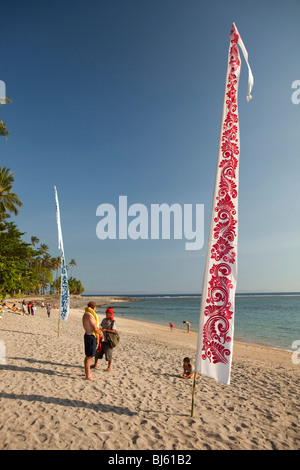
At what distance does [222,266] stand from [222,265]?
0.02 metres

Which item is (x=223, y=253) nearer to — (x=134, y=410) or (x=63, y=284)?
(x=134, y=410)

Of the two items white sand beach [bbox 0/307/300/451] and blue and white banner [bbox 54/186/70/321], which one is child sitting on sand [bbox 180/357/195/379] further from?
blue and white banner [bbox 54/186/70/321]

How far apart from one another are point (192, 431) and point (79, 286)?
13530 cm

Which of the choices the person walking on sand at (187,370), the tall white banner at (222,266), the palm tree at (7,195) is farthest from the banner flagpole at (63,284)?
the palm tree at (7,195)

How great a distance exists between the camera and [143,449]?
3.41 meters

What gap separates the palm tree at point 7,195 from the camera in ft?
102

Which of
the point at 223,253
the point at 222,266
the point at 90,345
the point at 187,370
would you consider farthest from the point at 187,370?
the point at 223,253

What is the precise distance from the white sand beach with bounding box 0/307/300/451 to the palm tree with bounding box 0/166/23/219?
2988 centimetres

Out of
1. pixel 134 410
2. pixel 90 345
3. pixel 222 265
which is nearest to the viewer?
pixel 222 265

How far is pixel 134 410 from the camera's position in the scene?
4.59 meters

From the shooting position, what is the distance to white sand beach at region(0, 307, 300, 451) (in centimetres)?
359
